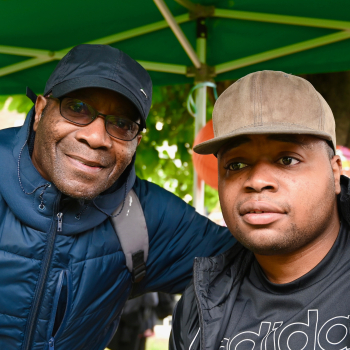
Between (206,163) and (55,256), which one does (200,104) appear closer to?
(206,163)

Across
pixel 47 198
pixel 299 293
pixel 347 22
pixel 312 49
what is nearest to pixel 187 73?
pixel 312 49

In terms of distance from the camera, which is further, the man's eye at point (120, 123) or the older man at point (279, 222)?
the man's eye at point (120, 123)

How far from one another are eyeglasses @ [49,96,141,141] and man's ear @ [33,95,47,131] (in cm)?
17

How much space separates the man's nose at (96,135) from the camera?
1945mm

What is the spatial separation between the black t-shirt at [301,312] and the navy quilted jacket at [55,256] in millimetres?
589

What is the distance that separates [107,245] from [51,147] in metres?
0.53

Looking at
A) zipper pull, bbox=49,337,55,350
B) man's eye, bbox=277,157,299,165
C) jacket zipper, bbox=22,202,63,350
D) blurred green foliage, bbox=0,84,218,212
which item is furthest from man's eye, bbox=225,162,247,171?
blurred green foliage, bbox=0,84,218,212

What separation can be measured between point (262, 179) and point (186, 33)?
2.06 m

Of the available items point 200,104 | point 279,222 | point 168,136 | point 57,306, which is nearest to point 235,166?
point 279,222

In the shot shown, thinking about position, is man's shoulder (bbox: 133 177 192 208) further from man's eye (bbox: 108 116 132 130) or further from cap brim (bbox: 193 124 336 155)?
cap brim (bbox: 193 124 336 155)

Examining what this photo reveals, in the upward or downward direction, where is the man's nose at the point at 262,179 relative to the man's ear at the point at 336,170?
downward

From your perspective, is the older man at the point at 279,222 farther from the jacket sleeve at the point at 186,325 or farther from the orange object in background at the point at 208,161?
the orange object in background at the point at 208,161

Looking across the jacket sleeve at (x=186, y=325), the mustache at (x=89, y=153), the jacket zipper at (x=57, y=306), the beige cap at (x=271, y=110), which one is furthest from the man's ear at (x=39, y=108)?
the jacket sleeve at (x=186, y=325)

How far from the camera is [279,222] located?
1535 mm
